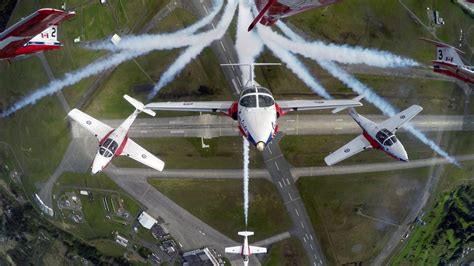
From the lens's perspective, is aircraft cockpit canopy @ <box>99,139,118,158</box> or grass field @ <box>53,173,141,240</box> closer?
aircraft cockpit canopy @ <box>99,139,118,158</box>

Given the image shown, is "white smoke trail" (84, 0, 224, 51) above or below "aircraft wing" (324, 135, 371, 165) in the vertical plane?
above

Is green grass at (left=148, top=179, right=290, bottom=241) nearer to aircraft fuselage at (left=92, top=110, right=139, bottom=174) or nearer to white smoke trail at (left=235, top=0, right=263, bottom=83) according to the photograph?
aircraft fuselage at (left=92, top=110, right=139, bottom=174)

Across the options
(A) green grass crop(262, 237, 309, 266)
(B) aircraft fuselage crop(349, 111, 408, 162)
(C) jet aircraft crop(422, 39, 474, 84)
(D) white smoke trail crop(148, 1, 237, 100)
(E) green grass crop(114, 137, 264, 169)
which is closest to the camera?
(B) aircraft fuselage crop(349, 111, 408, 162)

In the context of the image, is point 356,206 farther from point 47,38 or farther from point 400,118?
point 47,38

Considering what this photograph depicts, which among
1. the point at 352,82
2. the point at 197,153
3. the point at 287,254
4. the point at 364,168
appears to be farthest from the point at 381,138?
the point at 197,153

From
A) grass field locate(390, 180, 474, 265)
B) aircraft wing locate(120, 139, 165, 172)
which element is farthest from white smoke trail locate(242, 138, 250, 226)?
grass field locate(390, 180, 474, 265)

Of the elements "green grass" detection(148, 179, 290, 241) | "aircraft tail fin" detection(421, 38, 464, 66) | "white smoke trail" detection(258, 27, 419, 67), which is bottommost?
"green grass" detection(148, 179, 290, 241)

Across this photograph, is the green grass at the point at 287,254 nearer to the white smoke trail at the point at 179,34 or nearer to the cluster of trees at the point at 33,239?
the cluster of trees at the point at 33,239
